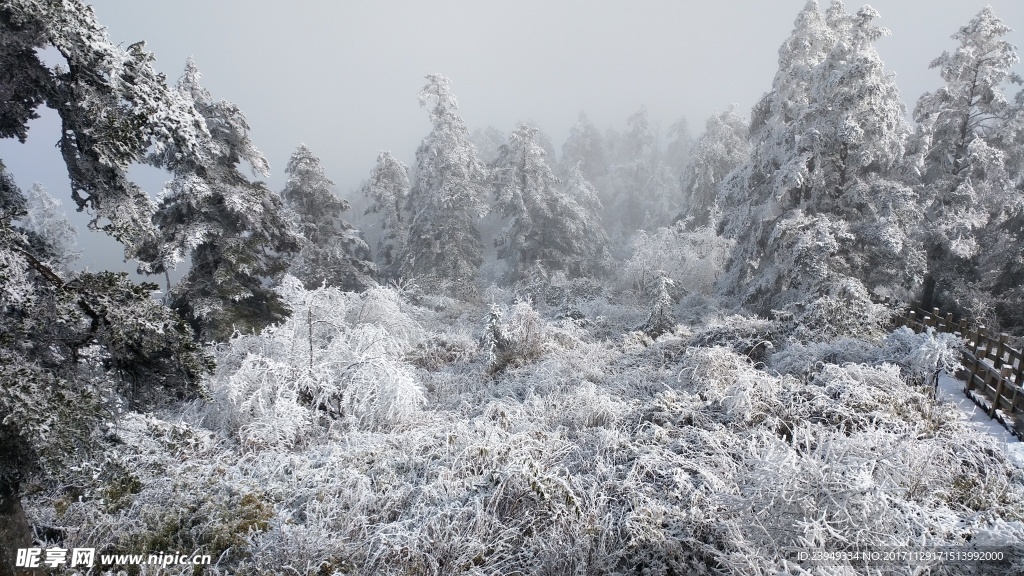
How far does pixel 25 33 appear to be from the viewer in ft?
12.3

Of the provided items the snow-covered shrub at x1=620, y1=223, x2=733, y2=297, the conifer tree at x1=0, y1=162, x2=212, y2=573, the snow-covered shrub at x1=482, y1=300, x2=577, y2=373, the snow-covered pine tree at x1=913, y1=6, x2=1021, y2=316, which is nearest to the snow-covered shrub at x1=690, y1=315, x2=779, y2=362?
the snow-covered shrub at x1=482, y1=300, x2=577, y2=373

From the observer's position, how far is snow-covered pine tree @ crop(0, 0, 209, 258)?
3.68 meters

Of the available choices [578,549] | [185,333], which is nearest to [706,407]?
[578,549]

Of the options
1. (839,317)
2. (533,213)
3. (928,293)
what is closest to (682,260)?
(533,213)

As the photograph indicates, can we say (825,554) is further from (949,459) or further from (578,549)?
(949,459)

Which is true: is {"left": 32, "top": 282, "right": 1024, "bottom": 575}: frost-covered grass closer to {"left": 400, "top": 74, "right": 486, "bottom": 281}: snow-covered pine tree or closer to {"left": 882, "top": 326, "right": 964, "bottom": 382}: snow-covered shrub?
{"left": 882, "top": 326, "right": 964, "bottom": 382}: snow-covered shrub

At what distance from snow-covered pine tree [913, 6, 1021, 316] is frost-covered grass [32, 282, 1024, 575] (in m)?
10.7

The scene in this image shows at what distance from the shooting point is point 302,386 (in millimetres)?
8297

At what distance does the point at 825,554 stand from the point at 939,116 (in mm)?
20431

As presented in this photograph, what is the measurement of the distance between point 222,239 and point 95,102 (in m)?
8.69

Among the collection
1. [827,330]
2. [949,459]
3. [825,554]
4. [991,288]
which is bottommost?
[825,554]

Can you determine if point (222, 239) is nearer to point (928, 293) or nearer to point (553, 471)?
point (553, 471)

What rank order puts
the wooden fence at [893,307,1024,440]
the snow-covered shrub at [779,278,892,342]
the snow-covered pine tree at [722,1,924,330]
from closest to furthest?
the wooden fence at [893,307,1024,440] → the snow-covered shrub at [779,278,892,342] → the snow-covered pine tree at [722,1,924,330]

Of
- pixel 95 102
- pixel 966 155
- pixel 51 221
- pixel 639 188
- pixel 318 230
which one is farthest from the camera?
pixel 639 188
